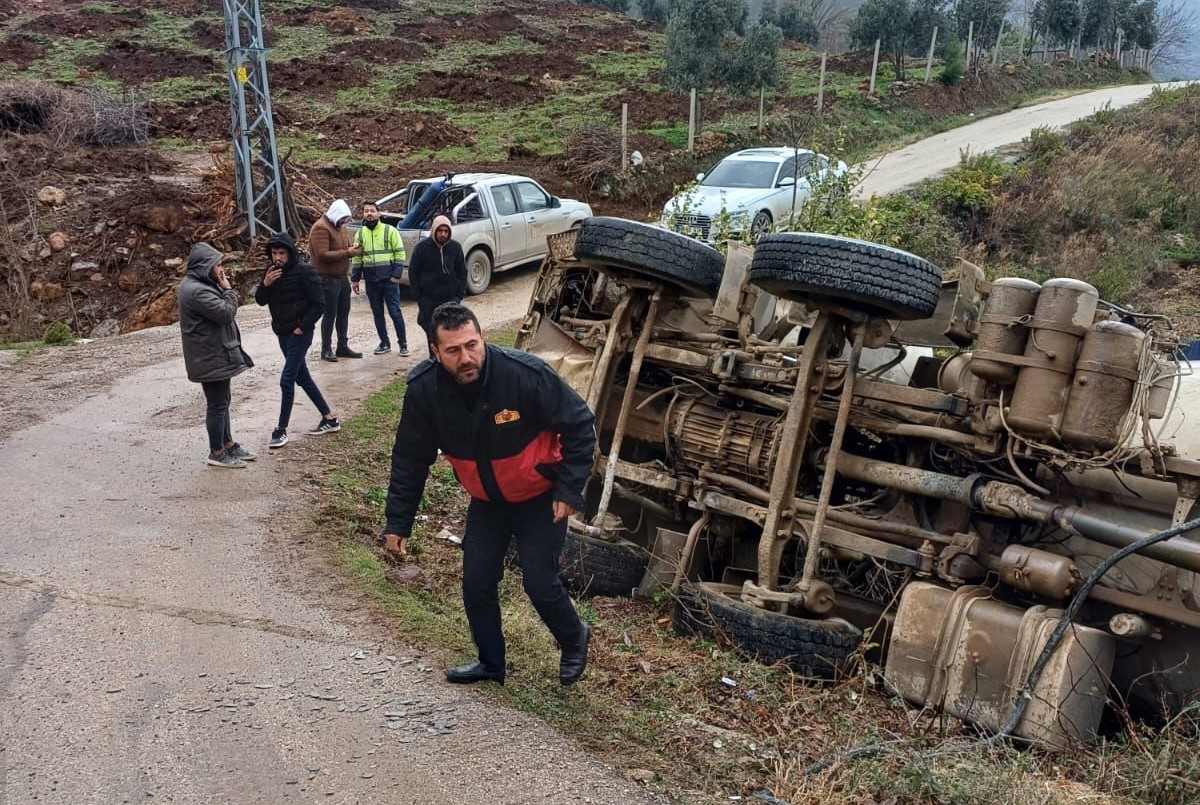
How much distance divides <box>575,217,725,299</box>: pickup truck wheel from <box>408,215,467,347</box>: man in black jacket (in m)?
3.93

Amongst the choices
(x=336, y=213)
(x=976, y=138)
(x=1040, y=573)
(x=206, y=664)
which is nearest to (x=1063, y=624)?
(x=1040, y=573)

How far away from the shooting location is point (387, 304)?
1113cm

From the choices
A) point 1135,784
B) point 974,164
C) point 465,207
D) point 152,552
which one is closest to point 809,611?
point 1135,784

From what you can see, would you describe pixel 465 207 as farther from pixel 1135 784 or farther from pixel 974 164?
pixel 1135 784

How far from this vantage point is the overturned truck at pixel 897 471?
495 cm

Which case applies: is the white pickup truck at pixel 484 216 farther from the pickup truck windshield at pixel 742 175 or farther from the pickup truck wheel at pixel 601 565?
the pickup truck wheel at pixel 601 565

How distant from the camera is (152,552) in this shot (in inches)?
233

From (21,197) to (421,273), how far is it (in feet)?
39.4

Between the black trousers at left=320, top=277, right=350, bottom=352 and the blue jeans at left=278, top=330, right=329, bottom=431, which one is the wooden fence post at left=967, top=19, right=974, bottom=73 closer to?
the black trousers at left=320, top=277, right=350, bottom=352

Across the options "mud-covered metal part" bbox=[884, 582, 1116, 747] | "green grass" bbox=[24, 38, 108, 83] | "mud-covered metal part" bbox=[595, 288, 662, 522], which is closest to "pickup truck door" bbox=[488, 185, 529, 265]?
"mud-covered metal part" bbox=[595, 288, 662, 522]

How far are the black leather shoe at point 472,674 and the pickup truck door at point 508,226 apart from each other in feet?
35.2

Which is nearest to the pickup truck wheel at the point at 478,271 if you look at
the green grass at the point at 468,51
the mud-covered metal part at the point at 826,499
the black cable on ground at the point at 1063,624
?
the mud-covered metal part at the point at 826,499

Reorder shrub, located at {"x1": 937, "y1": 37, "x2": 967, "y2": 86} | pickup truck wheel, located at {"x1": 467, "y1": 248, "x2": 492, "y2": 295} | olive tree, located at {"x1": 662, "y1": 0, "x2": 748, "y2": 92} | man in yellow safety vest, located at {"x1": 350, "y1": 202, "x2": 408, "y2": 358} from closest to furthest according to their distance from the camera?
man in yellow safety vest, located at {"x1": 350, "y1": 202, "x2": 408, "y2": 358} < pickup truck wheel, located at {"x1": 467, "y1": 248, "x2": 492, "y2": 295} < olive tree, located at {"x1": 662, "y1": 0, "x2": 748, "y2": 92} < shrub, located at {"x1": 937, "y1": 37, "x2": 967, "y2": 86}

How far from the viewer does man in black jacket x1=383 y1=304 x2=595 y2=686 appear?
4.08 m
